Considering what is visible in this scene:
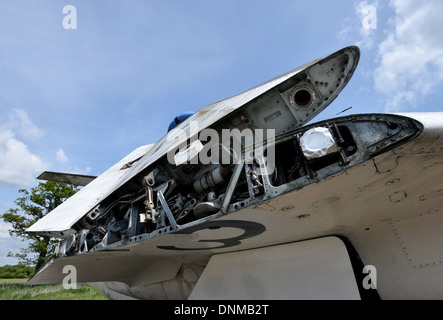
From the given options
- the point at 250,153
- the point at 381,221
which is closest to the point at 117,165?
the point at 250,153

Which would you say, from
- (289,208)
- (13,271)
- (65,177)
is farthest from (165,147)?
(13,271)

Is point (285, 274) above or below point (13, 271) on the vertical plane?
below

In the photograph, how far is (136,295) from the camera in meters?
8.32

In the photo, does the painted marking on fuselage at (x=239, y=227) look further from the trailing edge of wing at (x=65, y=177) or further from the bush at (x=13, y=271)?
the bush at (x=13, y=271)

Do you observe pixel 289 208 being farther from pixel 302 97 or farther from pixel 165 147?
pixel 165 147

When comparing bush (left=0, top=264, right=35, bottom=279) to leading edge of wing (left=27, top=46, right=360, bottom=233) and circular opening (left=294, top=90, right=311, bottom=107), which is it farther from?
circular opening (left=294, top=90, right=311, bottom=107)

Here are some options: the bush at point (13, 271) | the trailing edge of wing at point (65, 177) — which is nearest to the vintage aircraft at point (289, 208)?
the trailing edge of wing at point (65, 177)

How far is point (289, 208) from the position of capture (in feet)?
11.0

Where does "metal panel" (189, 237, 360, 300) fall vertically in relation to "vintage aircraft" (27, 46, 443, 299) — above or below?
below

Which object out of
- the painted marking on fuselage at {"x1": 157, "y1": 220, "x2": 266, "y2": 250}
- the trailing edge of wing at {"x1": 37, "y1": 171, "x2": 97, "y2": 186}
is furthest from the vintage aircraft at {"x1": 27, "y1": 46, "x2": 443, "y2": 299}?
the trailing edge of wing at {"x1": 37, "y1": 171, "x2": 97, "y2": 186}

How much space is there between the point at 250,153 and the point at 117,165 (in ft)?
32.1

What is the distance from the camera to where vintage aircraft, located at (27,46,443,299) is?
2.80 m

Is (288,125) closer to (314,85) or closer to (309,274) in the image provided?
(314,85)

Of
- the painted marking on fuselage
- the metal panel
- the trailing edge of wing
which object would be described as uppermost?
the trailing edge of wing
